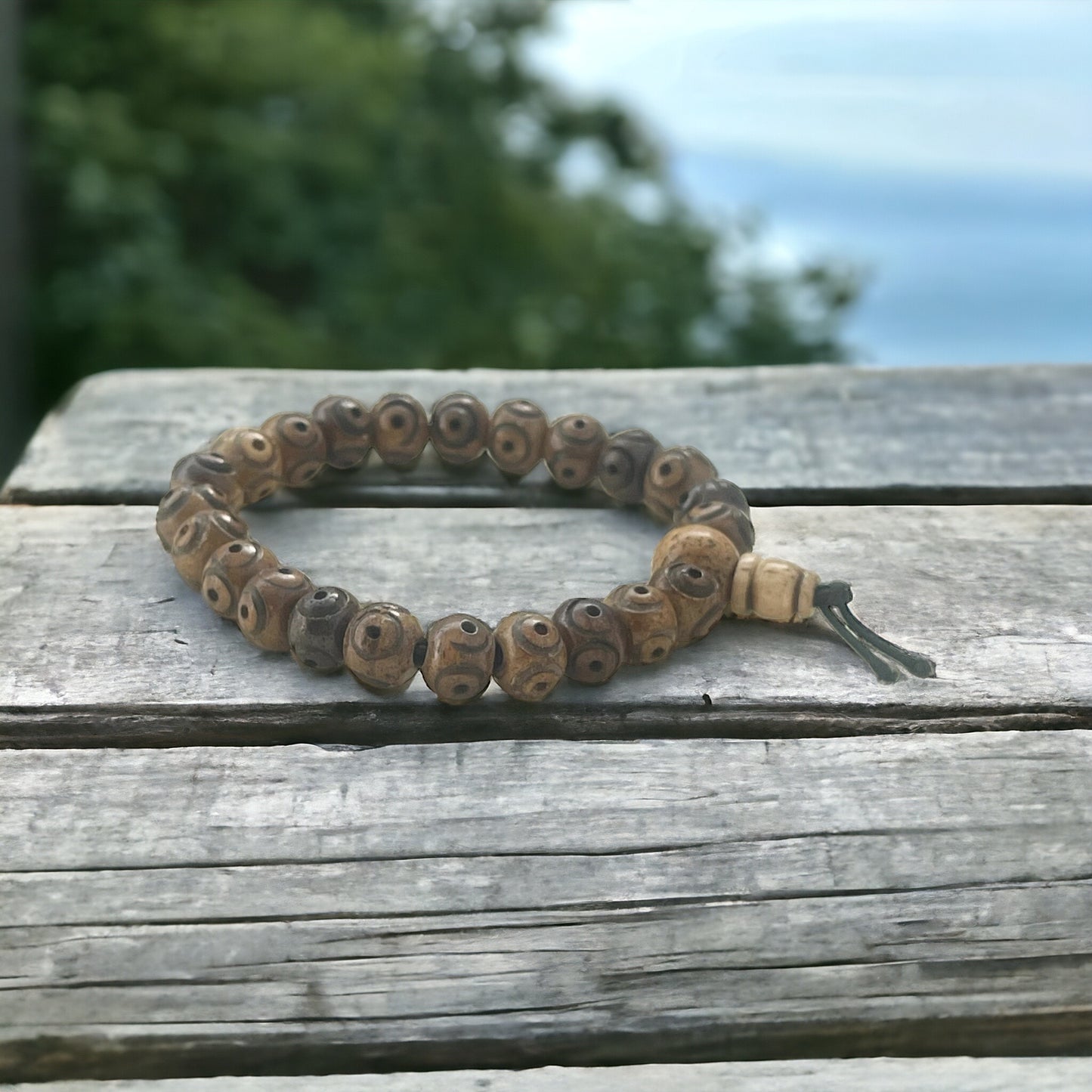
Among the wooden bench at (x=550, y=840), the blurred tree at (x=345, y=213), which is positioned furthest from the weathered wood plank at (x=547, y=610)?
the blurred tree at (x=345, y=213)

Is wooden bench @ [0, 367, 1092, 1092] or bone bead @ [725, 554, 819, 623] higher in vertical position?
bone bead @ [725, 554, 819, 623]

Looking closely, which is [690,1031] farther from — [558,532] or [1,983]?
[558,532]

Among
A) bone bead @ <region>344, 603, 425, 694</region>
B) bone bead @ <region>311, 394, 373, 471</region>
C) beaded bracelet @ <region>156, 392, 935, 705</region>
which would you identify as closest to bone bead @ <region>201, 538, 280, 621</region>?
beaded bracelet @ <region>156, 392, 935, 705</region>

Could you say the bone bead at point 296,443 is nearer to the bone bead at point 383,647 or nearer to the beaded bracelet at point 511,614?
the beaded bracelet at point 511,614

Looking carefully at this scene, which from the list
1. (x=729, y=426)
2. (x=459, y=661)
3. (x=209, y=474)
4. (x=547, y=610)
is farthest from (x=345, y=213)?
(x=459, y=661)

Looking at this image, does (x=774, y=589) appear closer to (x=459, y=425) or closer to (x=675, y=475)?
(x=675, y=475)

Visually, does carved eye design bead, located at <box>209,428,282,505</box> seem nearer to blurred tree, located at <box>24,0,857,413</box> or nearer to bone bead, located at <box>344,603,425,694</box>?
bone bead, located at <box>344,603,425,694</box>
